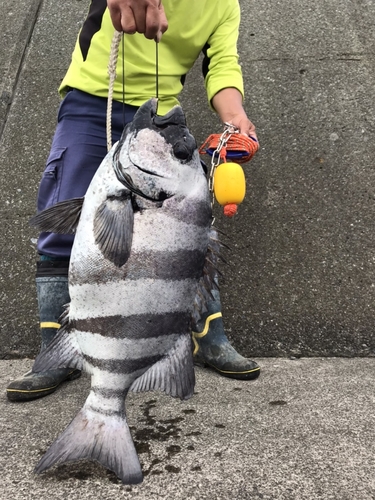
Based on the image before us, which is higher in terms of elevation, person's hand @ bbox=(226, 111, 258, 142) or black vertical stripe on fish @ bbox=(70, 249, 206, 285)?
person's hand @ bbox=(226, 111, 258, 142)

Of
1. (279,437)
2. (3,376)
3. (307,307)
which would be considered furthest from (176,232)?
(307,307)

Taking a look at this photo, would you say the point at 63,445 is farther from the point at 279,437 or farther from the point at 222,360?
the point at 222,360

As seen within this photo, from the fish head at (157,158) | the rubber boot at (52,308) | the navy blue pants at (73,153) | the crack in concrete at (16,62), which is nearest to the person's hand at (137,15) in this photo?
the fish head at (157,158)

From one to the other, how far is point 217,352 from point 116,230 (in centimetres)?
122

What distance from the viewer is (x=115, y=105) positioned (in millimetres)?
2303

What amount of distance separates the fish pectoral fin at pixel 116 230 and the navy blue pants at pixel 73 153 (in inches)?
35.8

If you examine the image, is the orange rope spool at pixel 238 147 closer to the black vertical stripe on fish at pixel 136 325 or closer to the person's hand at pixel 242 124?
the person's hand at pixel 242 124

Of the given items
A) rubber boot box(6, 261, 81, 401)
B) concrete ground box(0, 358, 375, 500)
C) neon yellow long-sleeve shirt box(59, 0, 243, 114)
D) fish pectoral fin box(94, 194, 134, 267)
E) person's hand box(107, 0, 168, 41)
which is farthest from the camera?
neon yellow long-sleeve shirt box(59, 0, 243, 114)

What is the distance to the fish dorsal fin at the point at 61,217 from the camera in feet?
4.47

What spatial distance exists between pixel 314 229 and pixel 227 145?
4.53 feet

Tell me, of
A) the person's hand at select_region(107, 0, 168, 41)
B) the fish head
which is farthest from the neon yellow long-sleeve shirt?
the fish head

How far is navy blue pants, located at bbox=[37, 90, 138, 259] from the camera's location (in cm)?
213

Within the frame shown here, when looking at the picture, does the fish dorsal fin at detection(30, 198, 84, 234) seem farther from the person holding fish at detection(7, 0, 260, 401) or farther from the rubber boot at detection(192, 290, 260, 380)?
the rubber boot at detection(192, 290, 260, 380)

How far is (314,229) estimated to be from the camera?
297 cm
